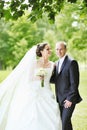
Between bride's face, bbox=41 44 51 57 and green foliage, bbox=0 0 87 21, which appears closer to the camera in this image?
green foliage, bbox=0 0 87 21

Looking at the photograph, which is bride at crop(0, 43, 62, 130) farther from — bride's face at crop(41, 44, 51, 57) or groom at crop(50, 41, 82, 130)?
groom at crop(50, 41, 82, 130)

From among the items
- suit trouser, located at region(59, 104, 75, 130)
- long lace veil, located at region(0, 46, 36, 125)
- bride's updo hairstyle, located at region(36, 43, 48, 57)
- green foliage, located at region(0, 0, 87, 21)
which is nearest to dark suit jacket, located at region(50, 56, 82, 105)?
suit trouser, located at region(59, 104, 75, 130)

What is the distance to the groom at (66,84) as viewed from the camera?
6.90m

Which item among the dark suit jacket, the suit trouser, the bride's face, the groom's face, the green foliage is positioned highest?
the green foliage

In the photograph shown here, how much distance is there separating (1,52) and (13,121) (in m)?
50.3

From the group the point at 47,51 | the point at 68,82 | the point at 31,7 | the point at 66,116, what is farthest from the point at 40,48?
the point at 31,7

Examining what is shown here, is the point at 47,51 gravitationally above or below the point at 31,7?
below

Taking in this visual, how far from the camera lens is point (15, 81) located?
8.28 meters

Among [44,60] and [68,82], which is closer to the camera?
[68,82]

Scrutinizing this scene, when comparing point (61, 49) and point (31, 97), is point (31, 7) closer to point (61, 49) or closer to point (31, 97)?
point (61, 49)

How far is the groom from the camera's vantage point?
690 cm

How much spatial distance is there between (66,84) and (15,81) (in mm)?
1552

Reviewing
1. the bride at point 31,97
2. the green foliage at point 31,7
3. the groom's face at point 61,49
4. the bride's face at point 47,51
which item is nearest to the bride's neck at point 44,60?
the bride at point 31,97

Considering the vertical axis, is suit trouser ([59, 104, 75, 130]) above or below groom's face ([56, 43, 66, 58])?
below
